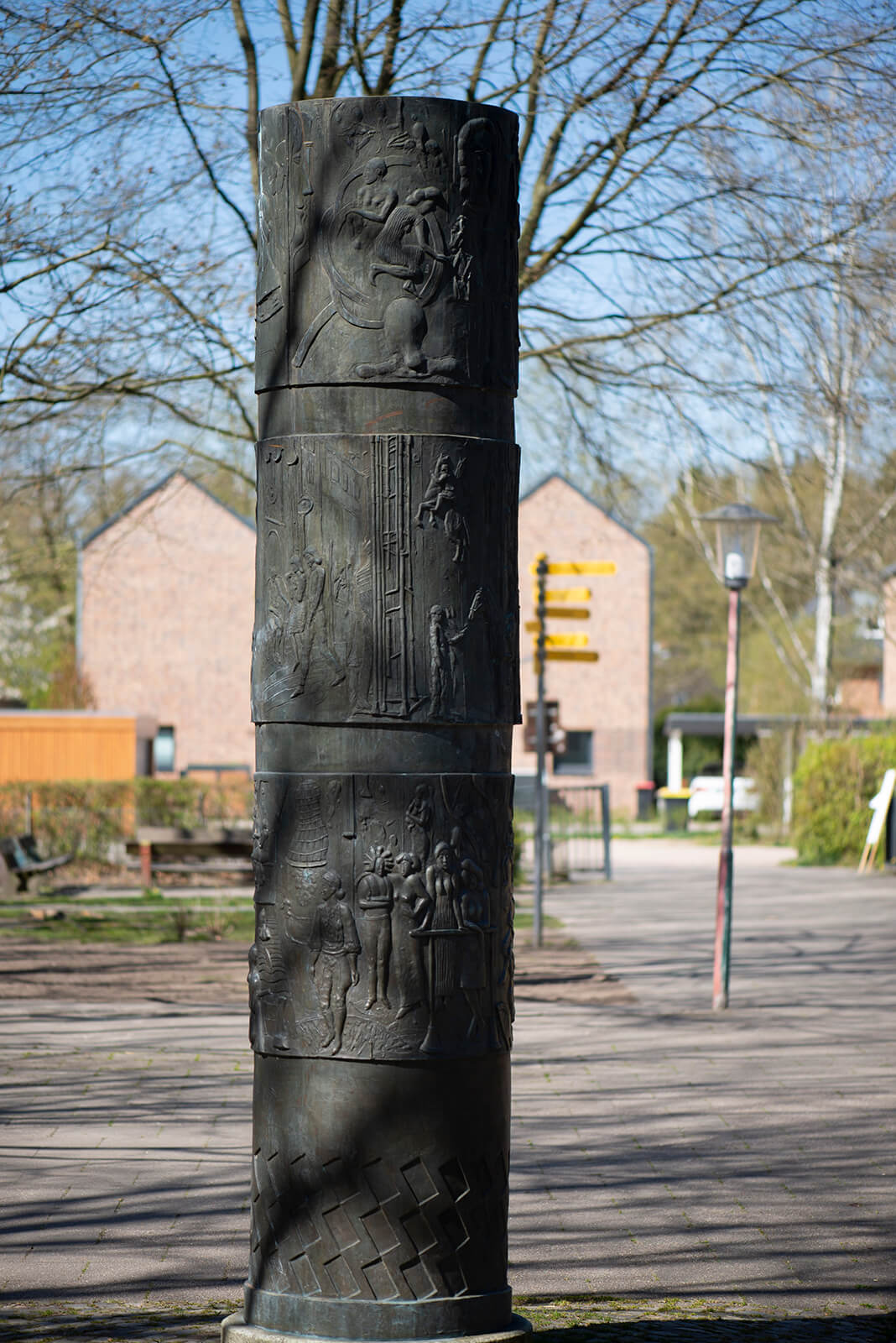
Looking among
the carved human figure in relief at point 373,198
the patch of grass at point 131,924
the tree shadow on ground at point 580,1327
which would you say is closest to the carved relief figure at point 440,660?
the carved human figure in relief at point 373,198

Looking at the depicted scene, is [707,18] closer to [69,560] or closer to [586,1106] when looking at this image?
[586,1106]

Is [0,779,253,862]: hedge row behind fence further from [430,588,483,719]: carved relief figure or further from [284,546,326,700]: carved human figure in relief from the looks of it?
[430,588,483,719]: carved relief figure

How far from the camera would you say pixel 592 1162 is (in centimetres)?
679

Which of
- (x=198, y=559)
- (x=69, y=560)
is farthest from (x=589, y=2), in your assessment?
(x=198, y=559)

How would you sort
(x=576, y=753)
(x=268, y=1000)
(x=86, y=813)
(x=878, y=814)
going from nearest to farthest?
(x=268, y=1000)
(x=86, y=813)
(x=878, y=814)
(x=576, y=753)

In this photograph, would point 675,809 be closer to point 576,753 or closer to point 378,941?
point 576,753

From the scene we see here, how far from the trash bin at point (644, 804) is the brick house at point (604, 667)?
103 centimetres

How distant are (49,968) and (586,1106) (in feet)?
19.0

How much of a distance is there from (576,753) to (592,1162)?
39267 millimetres

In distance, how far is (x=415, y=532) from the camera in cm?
416

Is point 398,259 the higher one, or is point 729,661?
point 398,259

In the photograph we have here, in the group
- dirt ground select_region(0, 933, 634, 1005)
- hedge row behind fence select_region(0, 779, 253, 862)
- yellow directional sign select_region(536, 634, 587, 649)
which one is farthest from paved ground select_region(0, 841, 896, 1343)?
hedge row behind fence select_region(0, 779, 253, 862)

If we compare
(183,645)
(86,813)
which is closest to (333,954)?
(86,813)

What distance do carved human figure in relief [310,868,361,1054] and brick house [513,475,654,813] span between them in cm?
4056
